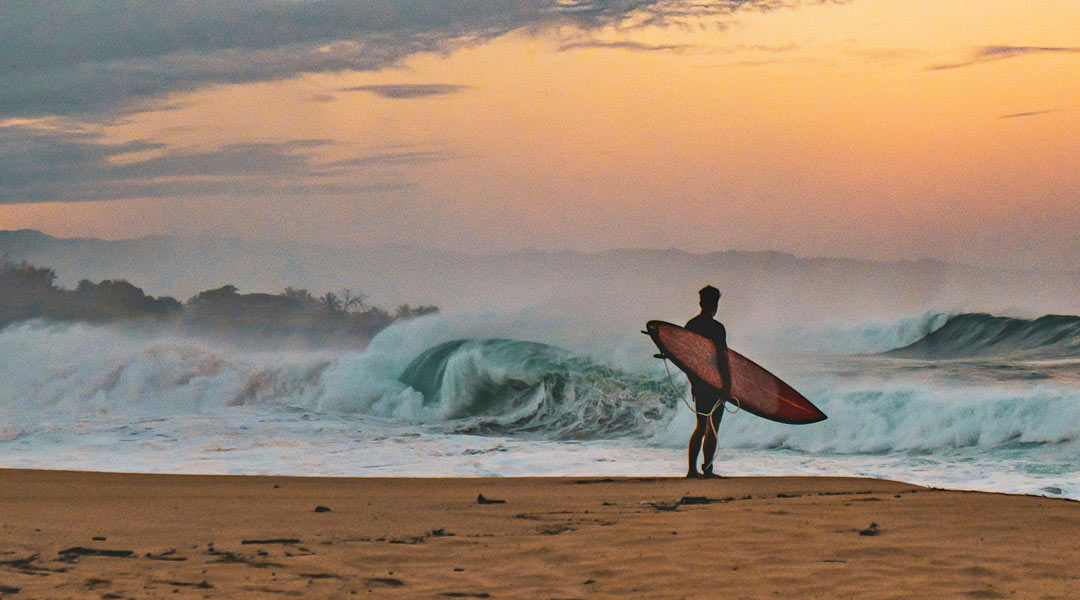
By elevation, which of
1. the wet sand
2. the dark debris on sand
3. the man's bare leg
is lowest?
the wet sand

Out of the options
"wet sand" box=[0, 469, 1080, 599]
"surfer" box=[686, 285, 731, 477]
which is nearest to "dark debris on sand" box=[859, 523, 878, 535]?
"wet sand" box=[0, 469, 1080, 599]

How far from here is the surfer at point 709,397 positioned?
8.63 meters

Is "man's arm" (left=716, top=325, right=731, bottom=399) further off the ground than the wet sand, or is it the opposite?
"man's arm" (left=716, top=325, right=731, bottom=399)

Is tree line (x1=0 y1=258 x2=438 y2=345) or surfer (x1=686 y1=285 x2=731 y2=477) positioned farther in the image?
tree line (x1=0 y1=258 x2=438 y2=345)

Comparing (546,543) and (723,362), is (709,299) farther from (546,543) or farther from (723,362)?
(546,543)

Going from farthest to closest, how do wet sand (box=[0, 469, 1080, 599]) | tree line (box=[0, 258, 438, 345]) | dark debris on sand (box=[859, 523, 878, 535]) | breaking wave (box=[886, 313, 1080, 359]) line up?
tree line (box=[0, 258, 438, 345]), breaking wave (box=[886, 313, 1080, 359]), dark debris on sand (box=[859, 523, 878, 535]), wet sand (box=[0, 469, 1080, 599])

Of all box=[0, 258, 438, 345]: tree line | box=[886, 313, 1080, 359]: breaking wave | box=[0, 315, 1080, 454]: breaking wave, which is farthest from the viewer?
box=[0, 258, 438, 345]: tree line

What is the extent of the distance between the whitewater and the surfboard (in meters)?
0.67

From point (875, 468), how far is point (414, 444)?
200 inches

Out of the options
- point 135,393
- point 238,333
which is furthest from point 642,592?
point 238,333

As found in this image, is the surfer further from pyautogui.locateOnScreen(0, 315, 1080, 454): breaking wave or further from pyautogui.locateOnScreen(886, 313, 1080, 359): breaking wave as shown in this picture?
pyautogui.locateOnScreen(886, 313, 1080, 359): breaking wave

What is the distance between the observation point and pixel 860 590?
443 cm

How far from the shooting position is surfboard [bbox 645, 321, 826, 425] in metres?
8.70

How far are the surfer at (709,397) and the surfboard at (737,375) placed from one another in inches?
1.7
